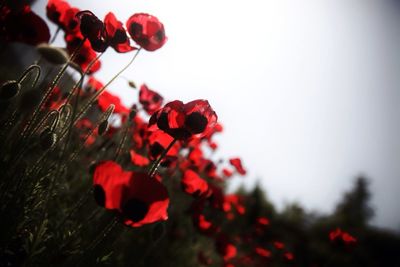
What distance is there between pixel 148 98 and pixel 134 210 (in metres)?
2.02

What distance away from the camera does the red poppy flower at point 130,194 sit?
1.16m

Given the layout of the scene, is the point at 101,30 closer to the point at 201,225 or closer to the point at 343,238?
the point at 201,225

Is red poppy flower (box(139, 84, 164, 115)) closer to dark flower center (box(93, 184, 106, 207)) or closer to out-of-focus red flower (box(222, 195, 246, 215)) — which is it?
out-of-focus red flower (box(222, 195, 246, 215))

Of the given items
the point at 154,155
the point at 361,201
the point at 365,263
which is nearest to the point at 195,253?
the point at 154,155

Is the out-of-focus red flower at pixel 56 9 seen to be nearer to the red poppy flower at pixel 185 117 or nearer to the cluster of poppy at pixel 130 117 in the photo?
the cluster of poppy at pixel 130 117

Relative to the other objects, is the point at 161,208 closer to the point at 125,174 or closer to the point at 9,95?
the point at 125,174

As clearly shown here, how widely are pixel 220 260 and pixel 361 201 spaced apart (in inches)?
1576

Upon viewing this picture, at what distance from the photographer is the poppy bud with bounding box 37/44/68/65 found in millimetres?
1162

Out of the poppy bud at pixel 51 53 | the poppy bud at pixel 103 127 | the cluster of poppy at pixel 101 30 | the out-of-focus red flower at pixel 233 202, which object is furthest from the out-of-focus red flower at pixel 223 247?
the poppy bud at pixel 51 53

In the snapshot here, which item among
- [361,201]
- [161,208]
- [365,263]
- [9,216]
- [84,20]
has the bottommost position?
[9,216]

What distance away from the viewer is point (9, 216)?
152 cm

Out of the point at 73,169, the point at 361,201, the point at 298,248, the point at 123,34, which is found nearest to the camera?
the point at 123,34

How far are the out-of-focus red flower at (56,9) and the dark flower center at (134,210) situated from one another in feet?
5.24

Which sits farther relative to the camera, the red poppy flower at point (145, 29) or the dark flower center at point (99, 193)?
the red poppy flower at point (145, 29)
